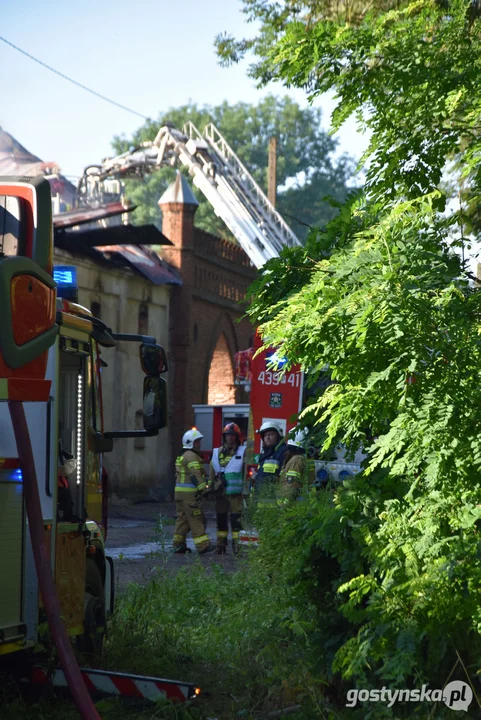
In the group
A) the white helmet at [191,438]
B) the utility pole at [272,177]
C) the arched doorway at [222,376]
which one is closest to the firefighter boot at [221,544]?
the white helmet at [191,438]

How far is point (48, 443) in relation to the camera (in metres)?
5.62

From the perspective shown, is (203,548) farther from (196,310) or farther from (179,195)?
(179,195)

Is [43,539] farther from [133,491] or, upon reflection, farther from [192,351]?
[192,351]

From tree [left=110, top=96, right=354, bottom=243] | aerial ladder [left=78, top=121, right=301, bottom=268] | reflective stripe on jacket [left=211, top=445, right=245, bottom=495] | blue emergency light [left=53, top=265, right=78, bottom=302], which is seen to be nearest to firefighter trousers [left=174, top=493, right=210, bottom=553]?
reflective stripe on jacket [left=211, top=445, right=245, bottom=495]

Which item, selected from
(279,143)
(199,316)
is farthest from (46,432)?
(279,143)

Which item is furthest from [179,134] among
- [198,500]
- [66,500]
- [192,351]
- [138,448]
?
[66,500]

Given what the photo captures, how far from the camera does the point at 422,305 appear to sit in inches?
185

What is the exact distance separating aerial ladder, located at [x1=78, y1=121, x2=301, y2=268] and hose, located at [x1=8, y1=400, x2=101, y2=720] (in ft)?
69.4

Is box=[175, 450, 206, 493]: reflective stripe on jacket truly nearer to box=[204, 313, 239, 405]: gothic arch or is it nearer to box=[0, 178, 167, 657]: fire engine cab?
box=[0, 178, 167, 657]: fire engine cab

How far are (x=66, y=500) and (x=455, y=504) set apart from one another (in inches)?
95.7

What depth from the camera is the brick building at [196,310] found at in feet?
91.3

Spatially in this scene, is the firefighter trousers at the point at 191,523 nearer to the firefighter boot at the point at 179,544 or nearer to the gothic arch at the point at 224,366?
the firefighter boot at the point at 179,544

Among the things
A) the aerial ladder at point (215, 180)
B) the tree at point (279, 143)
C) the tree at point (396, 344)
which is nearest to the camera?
the tree at point (396, 344)

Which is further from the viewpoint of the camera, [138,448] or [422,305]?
[138,448]
